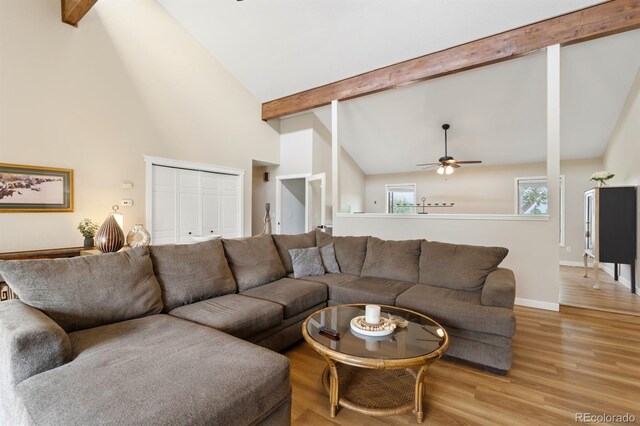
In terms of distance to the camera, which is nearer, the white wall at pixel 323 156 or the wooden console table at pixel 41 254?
the wooden console table at pixel 41 254

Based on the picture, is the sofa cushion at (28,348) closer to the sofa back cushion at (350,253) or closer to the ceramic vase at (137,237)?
the ceramic vase at (137,237)

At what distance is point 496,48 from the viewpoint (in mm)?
3678

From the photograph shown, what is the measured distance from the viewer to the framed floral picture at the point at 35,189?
3.26 m

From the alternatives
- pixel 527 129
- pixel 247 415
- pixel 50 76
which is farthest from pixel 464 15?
pixel 50 76

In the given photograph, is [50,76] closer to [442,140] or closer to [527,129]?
[442,140]

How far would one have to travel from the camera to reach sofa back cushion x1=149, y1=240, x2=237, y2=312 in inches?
88.0

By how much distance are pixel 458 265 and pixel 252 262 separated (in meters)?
1.96

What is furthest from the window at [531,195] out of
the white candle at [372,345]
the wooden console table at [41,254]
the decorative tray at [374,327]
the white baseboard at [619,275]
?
A: the wooden console table at [41,254]

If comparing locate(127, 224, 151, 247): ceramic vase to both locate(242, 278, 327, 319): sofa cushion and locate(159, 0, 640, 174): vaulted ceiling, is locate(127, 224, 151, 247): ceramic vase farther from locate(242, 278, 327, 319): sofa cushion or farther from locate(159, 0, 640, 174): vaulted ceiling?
locate(159, 0, 640, 174): vaulted ceiling

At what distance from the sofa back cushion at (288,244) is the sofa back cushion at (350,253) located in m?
0.21

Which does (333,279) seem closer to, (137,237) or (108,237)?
(108,237)

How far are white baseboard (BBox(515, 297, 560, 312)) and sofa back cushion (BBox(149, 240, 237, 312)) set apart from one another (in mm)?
3427

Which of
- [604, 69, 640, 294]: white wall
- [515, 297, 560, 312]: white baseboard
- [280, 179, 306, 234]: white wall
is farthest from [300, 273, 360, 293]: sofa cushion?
[604, 69, 640, 294]: white wall

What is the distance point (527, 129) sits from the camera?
5305 mm
